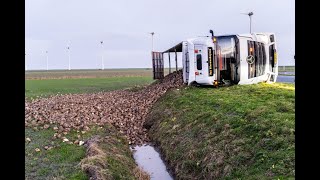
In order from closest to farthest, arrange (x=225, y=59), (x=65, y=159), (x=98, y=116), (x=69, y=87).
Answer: (x=65, y=159) → (x=98, y=116) → (x=225, y=59) → (x=69, y=87)

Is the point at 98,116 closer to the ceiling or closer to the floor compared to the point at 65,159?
closer to the ceiling

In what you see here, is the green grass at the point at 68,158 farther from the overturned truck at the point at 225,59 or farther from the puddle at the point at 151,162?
the overturned truck at the point at 225,59

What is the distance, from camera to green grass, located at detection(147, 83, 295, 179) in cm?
986

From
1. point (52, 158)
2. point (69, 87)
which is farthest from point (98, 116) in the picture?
point (69, 87)

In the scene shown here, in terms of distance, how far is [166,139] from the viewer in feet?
55.2

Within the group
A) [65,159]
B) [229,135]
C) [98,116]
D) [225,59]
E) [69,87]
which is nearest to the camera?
[229,135]

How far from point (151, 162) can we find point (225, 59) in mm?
10996

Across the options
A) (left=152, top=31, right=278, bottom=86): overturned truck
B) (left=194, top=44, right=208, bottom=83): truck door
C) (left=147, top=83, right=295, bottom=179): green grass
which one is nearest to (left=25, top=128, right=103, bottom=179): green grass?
(left=147, top=83, right=295, bottom=179): green grass

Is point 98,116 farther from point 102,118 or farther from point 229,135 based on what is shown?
point 229,135

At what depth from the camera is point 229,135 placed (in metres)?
12.7

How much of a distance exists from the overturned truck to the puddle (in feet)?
27.1

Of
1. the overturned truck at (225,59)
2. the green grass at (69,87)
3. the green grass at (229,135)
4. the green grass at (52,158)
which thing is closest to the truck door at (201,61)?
the overturned truck at (225,59)
